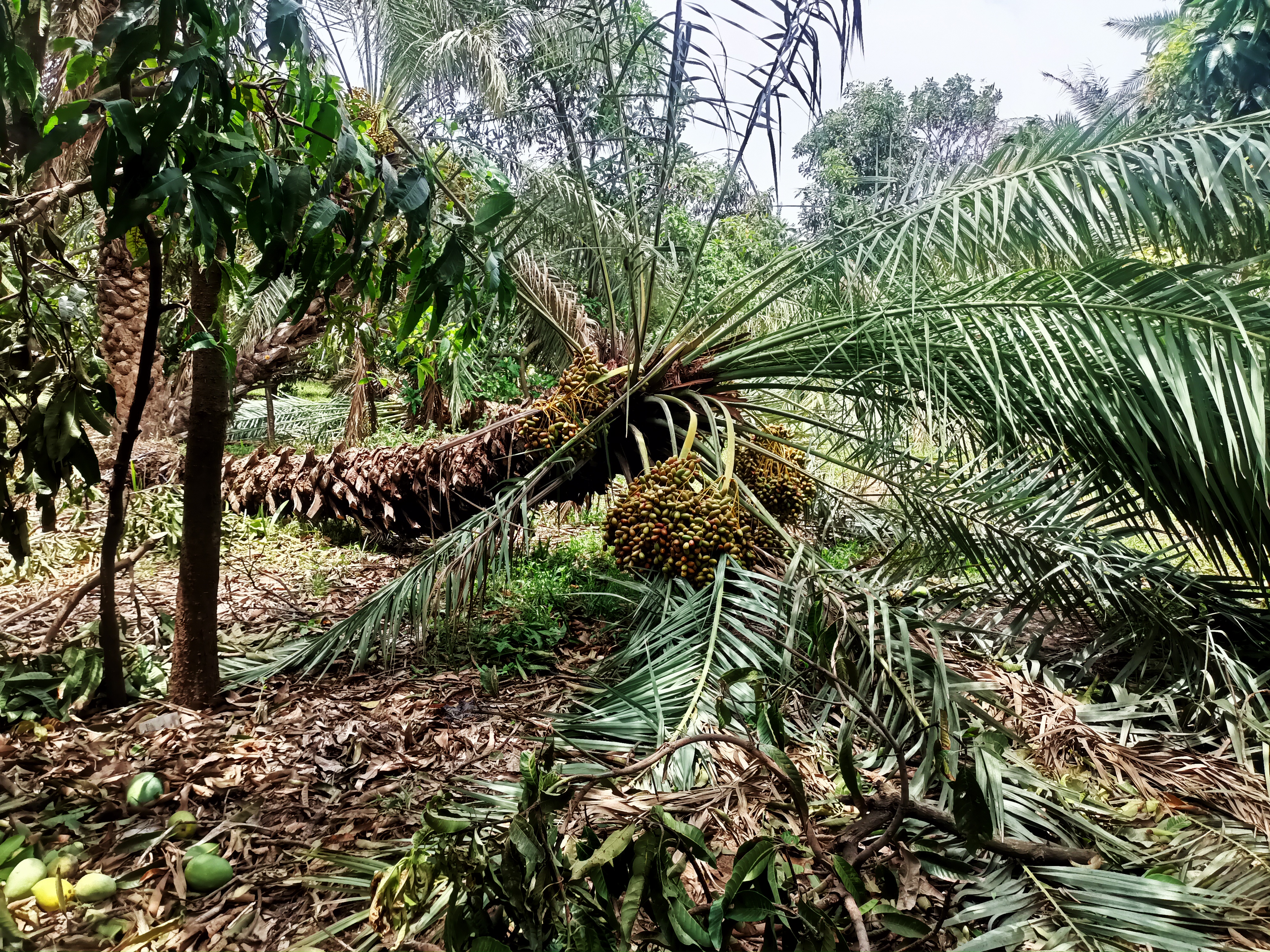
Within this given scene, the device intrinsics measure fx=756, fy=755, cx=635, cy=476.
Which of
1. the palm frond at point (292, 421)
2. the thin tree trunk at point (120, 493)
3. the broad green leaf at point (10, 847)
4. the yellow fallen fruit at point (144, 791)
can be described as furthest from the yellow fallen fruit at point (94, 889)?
the palm frond at point (292, 421)

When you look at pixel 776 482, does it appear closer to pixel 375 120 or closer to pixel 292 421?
pixel 375 120

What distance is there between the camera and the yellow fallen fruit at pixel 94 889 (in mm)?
1188

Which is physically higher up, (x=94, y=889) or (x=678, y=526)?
(x=678, y=526)

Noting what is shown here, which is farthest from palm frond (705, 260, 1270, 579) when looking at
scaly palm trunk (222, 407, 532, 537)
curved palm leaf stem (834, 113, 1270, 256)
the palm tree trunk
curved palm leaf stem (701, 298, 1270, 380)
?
the palm tree trunk

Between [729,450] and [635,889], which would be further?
[729,450]

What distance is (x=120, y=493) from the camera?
1693 mm

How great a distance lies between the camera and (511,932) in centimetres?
106

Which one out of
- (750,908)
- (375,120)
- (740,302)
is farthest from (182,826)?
(375,120)

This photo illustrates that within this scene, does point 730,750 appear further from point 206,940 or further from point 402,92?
point 402,92

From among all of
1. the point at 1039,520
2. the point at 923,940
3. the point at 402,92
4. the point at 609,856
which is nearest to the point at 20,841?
the point at 609,856

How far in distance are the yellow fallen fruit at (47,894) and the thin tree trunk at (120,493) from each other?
73cm

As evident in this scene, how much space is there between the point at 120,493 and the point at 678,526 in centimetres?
138

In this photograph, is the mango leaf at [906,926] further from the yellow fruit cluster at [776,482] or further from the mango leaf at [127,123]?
the yellow fruit cluster at [776,482]

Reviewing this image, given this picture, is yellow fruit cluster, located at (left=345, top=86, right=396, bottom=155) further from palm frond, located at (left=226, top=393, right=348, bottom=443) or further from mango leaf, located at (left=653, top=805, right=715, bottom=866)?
palm frond, located at (left=226, top=393, right=348, bottom=443)
